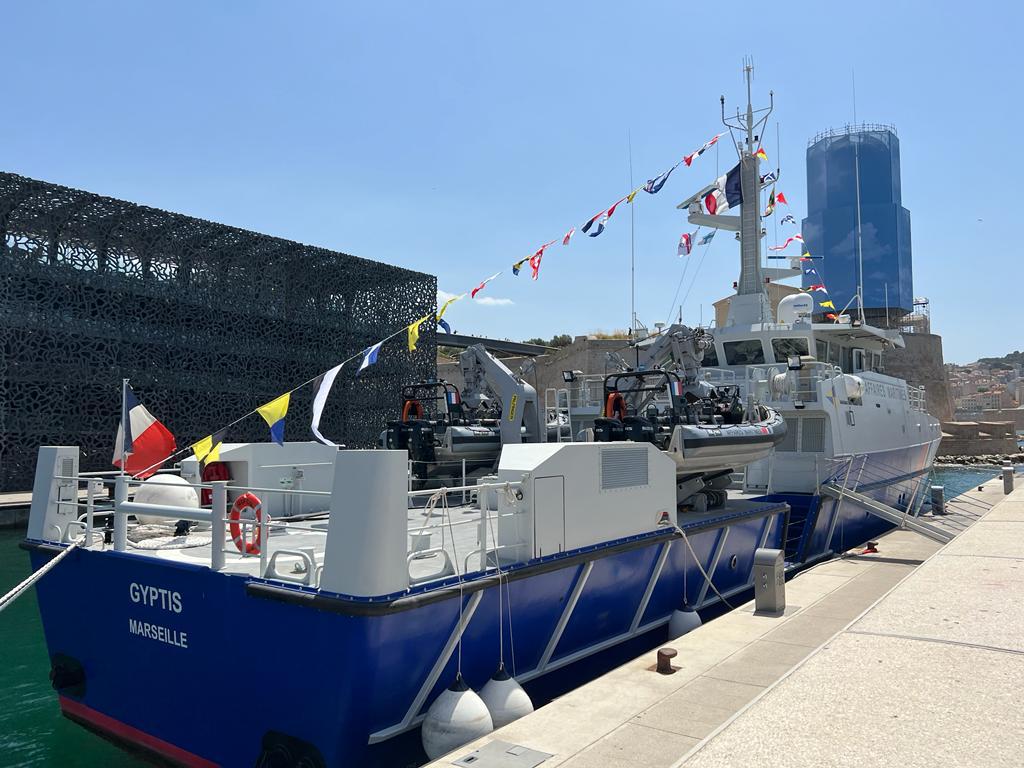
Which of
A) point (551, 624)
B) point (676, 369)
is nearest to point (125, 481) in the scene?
point (551, 624)

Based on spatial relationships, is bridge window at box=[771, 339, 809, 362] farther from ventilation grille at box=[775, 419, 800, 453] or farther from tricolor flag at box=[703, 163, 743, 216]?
tricolor flag at box=[703, 163, 743, 216]

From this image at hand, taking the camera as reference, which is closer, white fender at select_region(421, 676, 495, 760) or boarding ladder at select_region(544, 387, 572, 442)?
white fender at select_region(421, 676, 495, 760)

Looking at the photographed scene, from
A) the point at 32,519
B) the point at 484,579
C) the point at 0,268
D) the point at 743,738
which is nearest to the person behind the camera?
the point at 743,738

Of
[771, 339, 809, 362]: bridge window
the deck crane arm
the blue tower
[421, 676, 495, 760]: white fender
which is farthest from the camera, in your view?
the blue tower

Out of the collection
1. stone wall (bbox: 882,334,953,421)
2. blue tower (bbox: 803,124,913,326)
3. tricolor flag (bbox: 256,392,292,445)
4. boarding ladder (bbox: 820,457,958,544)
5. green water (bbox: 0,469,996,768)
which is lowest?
green water (bbox: 0,469,996,768)

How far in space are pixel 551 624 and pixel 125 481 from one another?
13.5ft

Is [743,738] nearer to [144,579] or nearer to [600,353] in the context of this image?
[144,579]

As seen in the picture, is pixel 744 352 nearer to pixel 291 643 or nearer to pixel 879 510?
pixel 879 510

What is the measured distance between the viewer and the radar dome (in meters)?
17.0

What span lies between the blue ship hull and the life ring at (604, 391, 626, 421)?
9.25 feet

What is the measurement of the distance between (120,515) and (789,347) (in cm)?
1314

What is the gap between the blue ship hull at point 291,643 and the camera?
17.5 feet

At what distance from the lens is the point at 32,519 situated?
7.70m

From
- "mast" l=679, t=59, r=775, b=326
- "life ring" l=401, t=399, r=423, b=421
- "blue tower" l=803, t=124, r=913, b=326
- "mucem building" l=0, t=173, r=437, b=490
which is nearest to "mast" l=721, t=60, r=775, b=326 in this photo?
"mast" l=679, t=59, r=775, b=326
